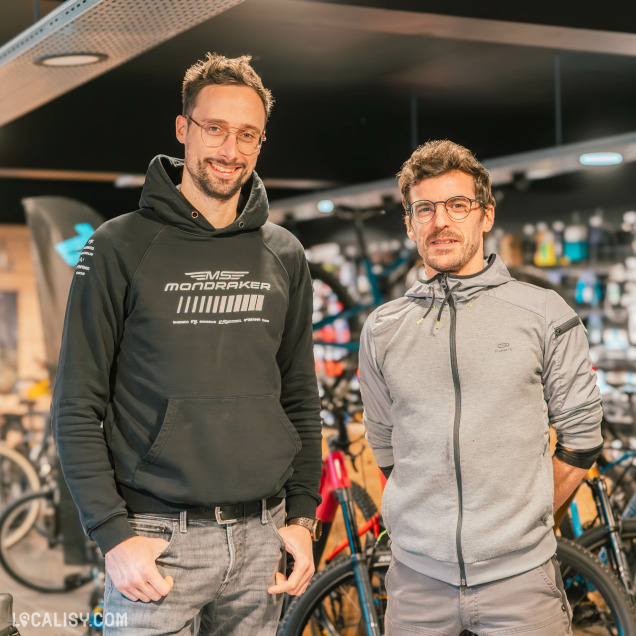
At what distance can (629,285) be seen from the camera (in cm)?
896

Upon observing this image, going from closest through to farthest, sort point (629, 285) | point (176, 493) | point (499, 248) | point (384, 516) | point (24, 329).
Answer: point (176, 493) < point (384, 516) < point (629, 285) < point (499, 248) < point (24, 329)

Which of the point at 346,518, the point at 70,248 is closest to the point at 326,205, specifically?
the point at 70,248

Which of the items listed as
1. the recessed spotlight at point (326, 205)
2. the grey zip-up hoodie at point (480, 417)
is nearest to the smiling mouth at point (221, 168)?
the grey zip-up hoodie at point (480, 417)

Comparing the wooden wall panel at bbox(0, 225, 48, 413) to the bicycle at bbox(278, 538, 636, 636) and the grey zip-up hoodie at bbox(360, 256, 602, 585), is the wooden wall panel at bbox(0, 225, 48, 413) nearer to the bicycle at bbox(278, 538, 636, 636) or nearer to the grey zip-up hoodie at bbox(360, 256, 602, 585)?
the bicycle at bbox(278, 538, 636, 636)

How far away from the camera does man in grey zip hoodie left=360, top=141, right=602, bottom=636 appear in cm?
199

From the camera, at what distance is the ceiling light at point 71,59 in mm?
4184

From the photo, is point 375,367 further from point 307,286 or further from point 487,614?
point 487,614

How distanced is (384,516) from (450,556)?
210mm

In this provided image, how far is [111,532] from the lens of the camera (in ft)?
5.58

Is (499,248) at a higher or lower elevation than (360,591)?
higher

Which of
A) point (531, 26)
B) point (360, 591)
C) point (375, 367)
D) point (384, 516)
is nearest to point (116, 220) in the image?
point (375, 367)

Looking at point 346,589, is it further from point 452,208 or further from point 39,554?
point 39,554

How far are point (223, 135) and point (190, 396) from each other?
1.76ft

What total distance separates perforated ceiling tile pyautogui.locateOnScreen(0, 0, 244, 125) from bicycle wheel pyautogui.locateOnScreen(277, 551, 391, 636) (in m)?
2.11
